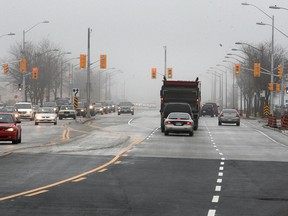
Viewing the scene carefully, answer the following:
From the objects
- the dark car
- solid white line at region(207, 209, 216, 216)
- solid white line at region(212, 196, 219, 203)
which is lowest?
solid white line at region(212, 196, 219, 203)

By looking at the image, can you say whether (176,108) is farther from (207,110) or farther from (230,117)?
(207,110)

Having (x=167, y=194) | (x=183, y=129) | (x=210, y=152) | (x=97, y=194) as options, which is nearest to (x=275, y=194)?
(x=167, y=194)

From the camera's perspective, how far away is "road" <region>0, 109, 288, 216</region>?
13695mm

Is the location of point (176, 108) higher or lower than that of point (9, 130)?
higher

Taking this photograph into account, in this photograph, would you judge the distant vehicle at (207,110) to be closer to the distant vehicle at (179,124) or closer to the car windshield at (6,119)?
the distant vehicle at (179,124)

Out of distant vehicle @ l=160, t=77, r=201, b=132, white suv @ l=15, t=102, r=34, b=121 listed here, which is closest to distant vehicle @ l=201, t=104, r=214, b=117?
white suv @ l=15, t=102, r=34, b=121

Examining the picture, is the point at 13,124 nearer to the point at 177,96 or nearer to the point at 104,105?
the point at 177,96

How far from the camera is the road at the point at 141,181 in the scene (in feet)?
44.9

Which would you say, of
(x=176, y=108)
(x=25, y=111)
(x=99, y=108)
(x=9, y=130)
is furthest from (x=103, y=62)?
(x=9, y=130)

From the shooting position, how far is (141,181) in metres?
18.6

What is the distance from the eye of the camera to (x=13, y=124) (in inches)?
1341

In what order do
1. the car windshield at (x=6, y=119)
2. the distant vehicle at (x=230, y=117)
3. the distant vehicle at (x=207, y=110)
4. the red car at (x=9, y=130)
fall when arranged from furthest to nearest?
the distant vehicle at (x=207, y=110)
the distant vehicle at (x=230, y=117)
the car windshield at (x=6, y=119)
the red car at (x=9, y=130)

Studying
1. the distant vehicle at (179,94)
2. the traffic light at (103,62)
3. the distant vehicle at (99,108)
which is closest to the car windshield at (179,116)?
the distant vehicle at (179,94)

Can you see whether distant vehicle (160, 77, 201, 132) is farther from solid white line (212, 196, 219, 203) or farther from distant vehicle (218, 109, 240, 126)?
solid white line (212, 196, 219, 203)
